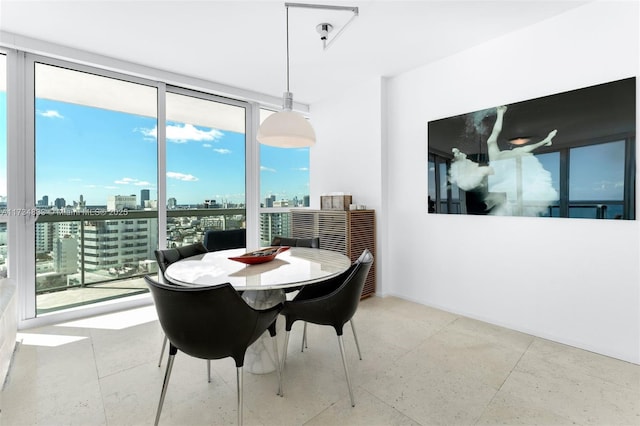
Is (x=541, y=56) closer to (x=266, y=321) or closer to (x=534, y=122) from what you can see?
(x=534, y=122)

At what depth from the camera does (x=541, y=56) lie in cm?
250

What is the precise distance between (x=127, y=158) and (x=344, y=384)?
10.5ft

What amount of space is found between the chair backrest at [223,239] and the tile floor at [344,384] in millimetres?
1040

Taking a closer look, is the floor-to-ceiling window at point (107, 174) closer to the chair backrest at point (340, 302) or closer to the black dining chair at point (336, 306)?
the black dining chair at point (336, 306)

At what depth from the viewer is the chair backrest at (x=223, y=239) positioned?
337 centimetres

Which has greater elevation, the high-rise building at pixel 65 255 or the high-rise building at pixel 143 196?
the high-rise building at pixel 143 196

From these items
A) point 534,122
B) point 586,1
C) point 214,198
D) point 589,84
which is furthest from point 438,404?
point 214,198

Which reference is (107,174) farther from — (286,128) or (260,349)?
(260,349)

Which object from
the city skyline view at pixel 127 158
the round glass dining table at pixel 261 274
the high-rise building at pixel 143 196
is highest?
the city skyline view at pixel 127 158

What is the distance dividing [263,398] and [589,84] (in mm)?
3169

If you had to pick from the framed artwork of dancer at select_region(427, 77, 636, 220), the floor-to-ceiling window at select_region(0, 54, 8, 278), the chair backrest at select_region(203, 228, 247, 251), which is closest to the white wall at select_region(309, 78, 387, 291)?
the framed artwork of dancer at select_region(427, 77, 636, 220)

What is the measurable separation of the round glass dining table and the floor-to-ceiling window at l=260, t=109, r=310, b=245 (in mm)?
2046

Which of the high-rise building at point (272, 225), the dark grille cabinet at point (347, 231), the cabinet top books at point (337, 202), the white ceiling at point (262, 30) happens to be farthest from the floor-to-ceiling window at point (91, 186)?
the cabinet top books at point (337, 202)

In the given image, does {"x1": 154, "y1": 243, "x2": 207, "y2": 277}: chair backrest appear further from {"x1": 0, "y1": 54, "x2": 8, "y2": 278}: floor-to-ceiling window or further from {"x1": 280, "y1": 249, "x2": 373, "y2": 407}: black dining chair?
{"x1": 0, "y1": 54, "x2": 8, "y2": 278}: floor-to-ceiling window
